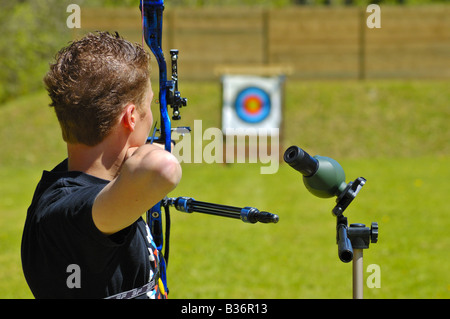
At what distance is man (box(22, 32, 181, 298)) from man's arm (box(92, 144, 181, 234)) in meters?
0.03

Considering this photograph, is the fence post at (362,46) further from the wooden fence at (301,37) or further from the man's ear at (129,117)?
the man's ear at (129,117)

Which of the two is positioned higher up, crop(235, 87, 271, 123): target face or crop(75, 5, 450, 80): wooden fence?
crop(75, 5, 450, 80): wooden fence

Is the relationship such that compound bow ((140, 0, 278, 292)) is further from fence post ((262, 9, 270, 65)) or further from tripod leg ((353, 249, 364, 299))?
fence post ((262, 9, 270, 65))

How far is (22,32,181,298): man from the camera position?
139cm

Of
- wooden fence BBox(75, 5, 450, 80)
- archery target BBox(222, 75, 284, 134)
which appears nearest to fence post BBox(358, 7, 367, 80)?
wooden fence BBox(75, 5, 450, 80)

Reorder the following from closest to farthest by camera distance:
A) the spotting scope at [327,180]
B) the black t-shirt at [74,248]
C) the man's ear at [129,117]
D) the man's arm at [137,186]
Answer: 1. the man's arm at [137,186]
2. the black t-shirt at [74,248]
3. the man's ear at [129,117]
4. the spotting scope at [327,180]

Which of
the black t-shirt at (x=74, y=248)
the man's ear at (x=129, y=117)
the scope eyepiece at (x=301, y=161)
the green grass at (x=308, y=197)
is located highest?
the man's ear at (x=129, y=117)

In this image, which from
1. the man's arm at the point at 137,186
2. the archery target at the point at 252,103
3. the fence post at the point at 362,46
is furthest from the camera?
the fence post at the point at 362,46

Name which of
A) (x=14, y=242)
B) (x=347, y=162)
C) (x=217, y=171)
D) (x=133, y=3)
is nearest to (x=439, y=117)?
(x=347, y=162)

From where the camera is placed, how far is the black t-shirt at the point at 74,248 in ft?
4.48

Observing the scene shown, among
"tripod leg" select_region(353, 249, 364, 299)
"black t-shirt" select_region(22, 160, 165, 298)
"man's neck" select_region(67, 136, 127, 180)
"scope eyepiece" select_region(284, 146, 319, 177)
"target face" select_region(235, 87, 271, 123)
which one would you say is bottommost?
"target face" select_region(235, 87, 271, 123)

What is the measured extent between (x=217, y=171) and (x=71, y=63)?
30.3 feet

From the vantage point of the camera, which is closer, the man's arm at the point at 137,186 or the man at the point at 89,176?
the man's arm at the point at 137,186

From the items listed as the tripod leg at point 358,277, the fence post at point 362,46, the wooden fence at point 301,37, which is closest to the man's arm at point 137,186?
the tripod leg at point 358,277
